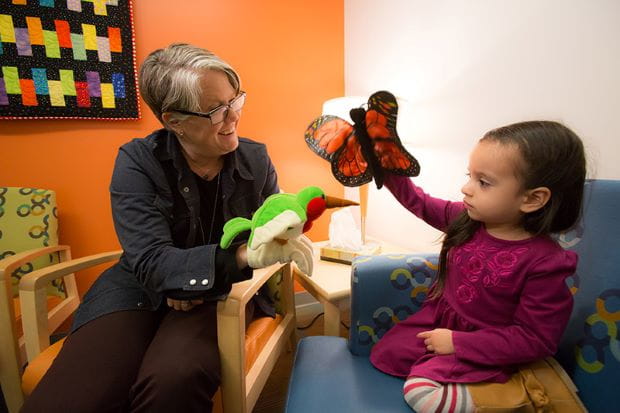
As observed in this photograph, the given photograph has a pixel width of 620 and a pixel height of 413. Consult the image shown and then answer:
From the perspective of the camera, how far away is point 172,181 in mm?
893

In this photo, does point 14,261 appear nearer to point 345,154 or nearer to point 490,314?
point 345,154

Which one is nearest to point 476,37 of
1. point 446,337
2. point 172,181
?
point 446,337

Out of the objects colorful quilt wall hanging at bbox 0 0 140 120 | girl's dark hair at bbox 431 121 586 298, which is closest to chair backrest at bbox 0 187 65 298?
colorful quilt wall hanging at bbox 0 0 140 120

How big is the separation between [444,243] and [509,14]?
73cm

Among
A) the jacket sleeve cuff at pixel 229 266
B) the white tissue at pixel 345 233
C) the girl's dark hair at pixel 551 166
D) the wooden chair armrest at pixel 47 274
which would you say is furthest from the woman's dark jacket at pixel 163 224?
the girl's dark hair at pixel 551 166

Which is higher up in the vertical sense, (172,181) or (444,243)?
(172,181)

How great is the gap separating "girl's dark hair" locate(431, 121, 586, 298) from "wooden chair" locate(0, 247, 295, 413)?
0.66 meters

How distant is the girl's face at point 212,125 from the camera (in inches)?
31.4

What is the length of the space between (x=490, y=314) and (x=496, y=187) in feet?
0.93

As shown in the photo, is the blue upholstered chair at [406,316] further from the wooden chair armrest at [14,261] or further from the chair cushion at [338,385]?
the wooden chair armrest at [14,261]

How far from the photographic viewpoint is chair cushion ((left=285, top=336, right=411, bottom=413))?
0.65 meters

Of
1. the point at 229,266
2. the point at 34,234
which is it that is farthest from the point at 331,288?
the point at 34,234

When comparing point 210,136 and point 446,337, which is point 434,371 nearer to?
point 446,337

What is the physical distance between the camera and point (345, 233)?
1.27 meters
